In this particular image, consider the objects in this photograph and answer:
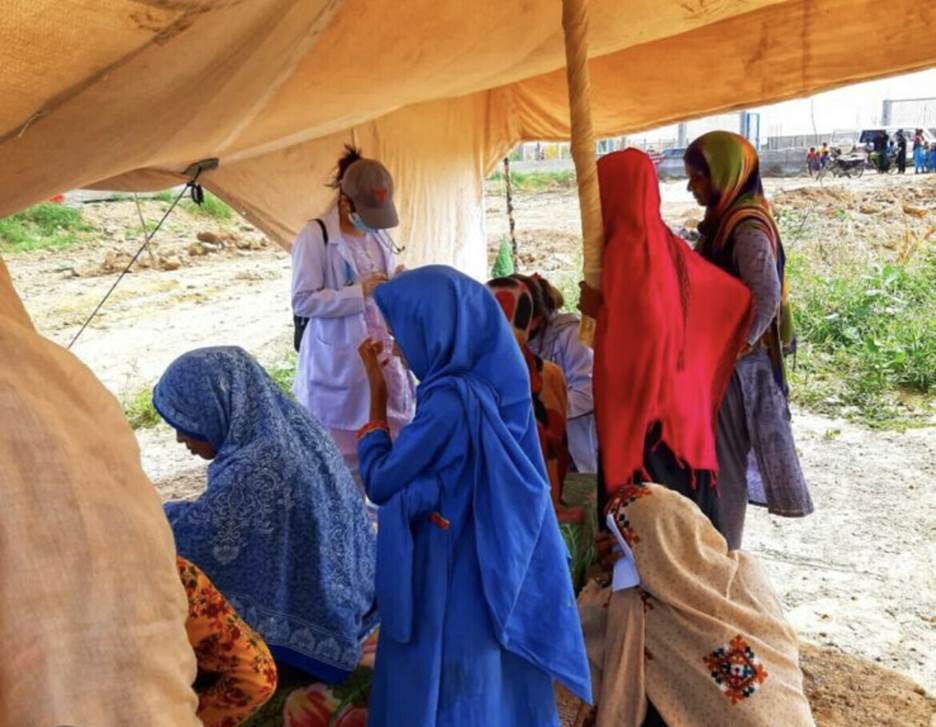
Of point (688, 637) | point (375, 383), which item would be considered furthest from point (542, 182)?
point (688, 637)

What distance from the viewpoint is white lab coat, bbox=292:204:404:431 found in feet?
10.8

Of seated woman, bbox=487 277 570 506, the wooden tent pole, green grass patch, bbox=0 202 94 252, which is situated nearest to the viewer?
the wooden tent pole

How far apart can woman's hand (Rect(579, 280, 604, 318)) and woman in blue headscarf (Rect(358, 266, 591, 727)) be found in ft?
2.33

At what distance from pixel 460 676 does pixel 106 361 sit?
846cm

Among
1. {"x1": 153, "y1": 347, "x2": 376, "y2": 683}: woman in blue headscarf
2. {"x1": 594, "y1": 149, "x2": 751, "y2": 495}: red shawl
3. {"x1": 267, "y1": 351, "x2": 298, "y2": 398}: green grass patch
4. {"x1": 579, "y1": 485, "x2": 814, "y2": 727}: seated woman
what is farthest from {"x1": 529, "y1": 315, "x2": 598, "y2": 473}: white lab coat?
{"x1": 267, "y1": 351, "x2": 298, "y2": 398}: green grass patch

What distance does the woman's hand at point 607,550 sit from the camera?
219 cm

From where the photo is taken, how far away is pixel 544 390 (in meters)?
2.98

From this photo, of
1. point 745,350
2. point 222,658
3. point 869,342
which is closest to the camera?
point 222,658

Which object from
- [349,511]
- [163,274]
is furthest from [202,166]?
[163,274]

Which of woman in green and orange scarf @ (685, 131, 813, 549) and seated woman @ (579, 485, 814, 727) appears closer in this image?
seated woman @ (579, 485, 814, 727)

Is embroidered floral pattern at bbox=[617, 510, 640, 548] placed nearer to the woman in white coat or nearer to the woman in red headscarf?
the woman in red headscarf

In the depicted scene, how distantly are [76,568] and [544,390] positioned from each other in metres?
2.32

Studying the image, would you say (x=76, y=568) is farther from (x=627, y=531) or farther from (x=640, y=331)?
(x=640, y=331)

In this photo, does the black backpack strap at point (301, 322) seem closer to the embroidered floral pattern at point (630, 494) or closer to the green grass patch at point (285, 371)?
the embroidered floral pattern at point (630, 494)
